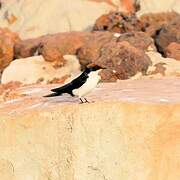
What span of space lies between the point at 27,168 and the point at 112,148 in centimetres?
157

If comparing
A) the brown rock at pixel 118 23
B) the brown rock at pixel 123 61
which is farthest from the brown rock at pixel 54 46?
the brown rock at pixel 123 61

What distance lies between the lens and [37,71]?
25266 mm

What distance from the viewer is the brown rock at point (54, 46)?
85.3 ft

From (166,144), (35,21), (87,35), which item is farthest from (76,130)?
(35,21)

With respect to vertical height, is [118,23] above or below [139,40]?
below

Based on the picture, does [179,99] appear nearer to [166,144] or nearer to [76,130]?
[166,144]

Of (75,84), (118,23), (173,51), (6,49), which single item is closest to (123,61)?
(173,51)

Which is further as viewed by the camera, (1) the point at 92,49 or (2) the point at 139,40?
(2) the point at 139,40

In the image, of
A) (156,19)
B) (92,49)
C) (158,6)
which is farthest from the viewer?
(158,6)

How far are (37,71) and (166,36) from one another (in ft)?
18.6

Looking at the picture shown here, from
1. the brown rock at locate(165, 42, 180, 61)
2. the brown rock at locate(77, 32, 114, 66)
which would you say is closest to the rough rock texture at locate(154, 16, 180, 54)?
the brown rock at locate(165, 42, 180, 61)

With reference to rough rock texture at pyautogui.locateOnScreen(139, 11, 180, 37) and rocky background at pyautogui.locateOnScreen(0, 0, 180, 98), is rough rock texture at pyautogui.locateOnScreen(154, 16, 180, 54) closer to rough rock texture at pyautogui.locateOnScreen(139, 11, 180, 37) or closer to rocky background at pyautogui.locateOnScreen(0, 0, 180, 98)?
rocky background at pyautogui.locateOnScreen(0, 0, 180, 98)

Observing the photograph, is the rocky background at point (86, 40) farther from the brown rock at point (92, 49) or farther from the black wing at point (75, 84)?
the black wing at point (75, 84)

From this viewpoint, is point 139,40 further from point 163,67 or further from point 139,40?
point 163,67
